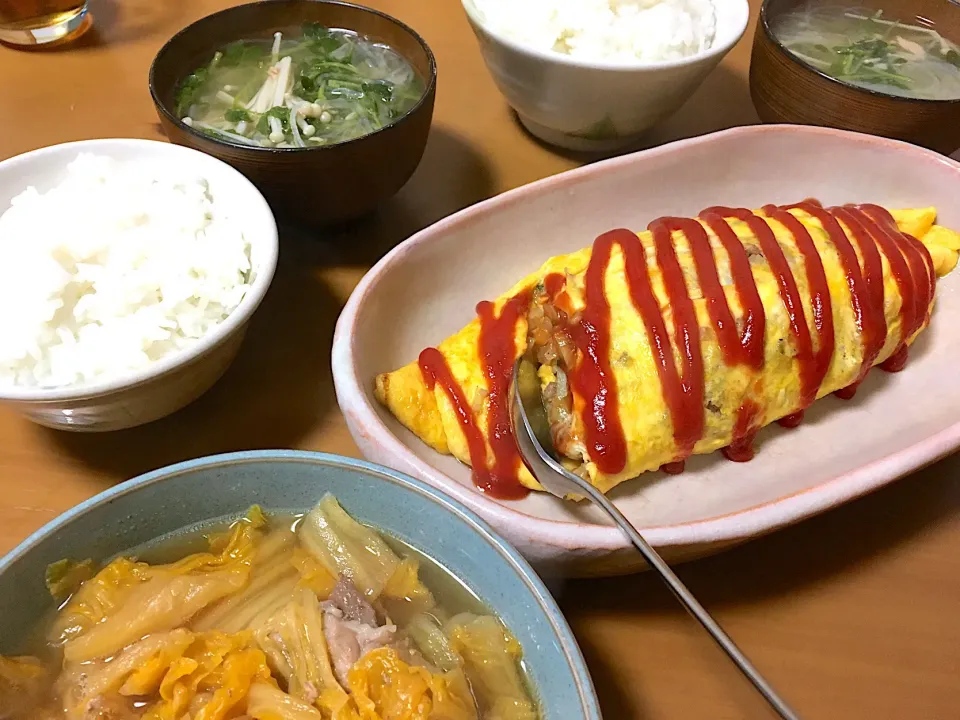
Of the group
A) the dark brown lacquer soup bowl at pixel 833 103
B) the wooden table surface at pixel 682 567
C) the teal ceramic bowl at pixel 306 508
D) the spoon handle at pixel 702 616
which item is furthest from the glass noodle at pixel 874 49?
the teal ceramic bowl at pixel 306 508

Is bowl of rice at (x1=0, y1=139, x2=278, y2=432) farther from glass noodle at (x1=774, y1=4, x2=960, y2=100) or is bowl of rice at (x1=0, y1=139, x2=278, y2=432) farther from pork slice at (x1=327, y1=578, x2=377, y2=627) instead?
glass noodle at (x1=774, y1=4, x2=960, y2=100)

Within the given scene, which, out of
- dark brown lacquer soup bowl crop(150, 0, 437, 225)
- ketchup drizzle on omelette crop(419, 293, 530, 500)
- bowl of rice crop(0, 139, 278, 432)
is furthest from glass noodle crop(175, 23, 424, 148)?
ketchup drizzle on omelette crop(419, 293, 530, 500)

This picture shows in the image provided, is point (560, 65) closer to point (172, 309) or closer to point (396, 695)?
point (172, 309)

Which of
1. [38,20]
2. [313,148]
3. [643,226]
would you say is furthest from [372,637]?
[38,20]

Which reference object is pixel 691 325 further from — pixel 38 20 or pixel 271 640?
pixel 38 20

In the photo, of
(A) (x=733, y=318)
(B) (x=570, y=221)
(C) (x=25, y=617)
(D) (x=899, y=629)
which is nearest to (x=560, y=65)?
(B) (x=570, y=221)
